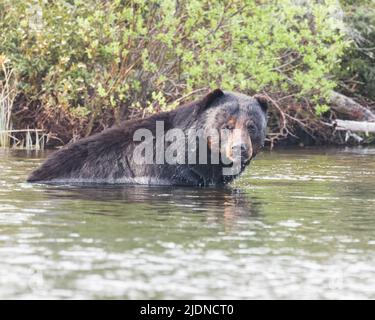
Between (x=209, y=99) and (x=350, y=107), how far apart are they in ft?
42.5

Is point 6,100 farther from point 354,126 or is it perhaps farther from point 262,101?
point 262,101

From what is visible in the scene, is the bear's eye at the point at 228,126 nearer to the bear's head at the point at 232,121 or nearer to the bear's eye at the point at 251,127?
the bear's head at the point at 232,121

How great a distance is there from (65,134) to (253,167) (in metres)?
5.93

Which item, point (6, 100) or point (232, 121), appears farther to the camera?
point (6, 100)

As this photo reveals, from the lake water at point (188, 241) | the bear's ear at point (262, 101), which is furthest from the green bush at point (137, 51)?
the bear's ear at point (262, 101)

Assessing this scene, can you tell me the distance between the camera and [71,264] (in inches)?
278

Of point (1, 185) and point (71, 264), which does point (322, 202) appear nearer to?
point (1, 185)

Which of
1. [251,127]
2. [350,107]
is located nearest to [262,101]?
[251,127]

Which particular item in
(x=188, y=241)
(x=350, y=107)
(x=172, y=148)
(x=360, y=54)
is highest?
(x=360, y=54)

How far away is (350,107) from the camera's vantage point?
2438cm

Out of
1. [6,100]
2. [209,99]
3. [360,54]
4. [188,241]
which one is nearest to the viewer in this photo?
[188,241]

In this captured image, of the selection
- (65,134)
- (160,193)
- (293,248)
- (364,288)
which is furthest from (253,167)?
(364,288)

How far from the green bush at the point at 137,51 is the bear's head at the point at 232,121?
7876 millimetres

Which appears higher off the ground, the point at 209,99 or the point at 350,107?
the point at 350,107
